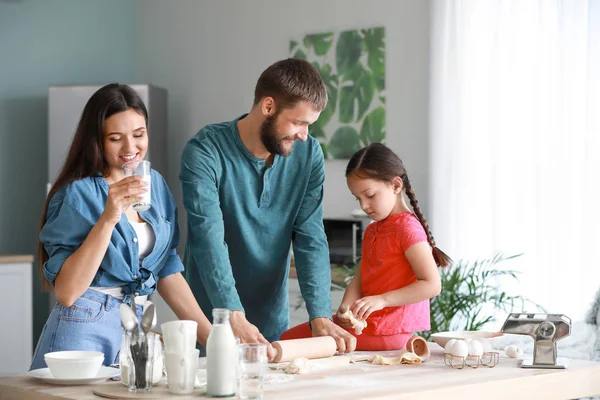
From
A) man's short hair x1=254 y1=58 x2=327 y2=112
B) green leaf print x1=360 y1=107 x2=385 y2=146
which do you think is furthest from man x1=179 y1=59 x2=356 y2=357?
green leaf print x1=360 y1=107 x2=385 y2=146

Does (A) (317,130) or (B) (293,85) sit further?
(A) (317,130)

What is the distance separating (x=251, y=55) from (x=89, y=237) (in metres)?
3.87

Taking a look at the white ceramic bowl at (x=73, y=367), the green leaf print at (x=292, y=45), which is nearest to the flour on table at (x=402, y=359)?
the white ceramic bowl at (x=73, y=367)

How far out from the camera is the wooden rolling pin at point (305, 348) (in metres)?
2.15

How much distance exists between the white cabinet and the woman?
10.5 feet

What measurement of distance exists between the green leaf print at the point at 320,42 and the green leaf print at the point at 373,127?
1.79 feet

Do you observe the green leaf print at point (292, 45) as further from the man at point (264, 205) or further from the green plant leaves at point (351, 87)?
the man at point (264, 205)

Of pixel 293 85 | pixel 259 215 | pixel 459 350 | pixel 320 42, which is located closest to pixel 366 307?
pixel 459 350

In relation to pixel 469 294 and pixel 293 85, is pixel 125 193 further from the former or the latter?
pixel 469 294

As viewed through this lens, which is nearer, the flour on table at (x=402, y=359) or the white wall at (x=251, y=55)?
the flour on table at (x=402, y=359)

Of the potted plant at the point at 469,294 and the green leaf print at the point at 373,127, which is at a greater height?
the green leaf print at the point at 373,127

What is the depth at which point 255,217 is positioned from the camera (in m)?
2.59

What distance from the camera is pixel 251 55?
5.80 meters

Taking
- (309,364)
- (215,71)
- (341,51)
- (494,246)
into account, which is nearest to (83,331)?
(309,364)
